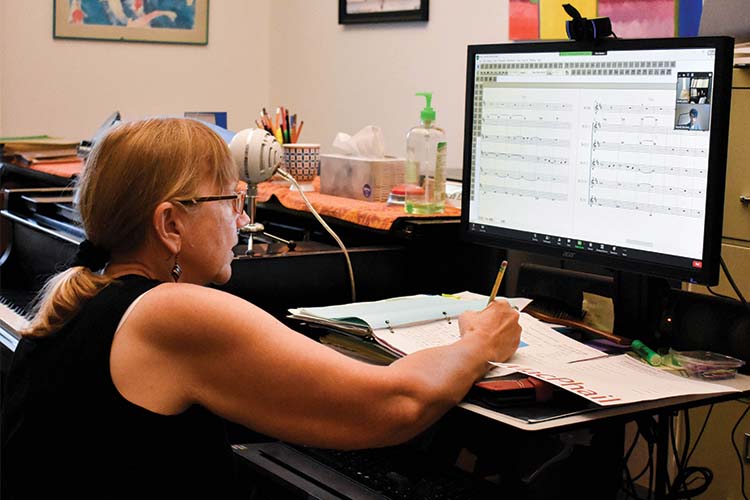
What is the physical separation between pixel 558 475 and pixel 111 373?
0.77m

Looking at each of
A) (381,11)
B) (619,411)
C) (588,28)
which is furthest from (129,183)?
(381,11)

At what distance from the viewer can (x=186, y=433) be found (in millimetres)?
1147

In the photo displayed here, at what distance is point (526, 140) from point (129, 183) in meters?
0.76

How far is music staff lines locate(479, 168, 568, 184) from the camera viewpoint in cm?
163

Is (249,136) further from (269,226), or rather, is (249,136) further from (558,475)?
(558,475)

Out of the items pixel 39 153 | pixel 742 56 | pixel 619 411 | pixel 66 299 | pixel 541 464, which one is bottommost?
pixel 541 464

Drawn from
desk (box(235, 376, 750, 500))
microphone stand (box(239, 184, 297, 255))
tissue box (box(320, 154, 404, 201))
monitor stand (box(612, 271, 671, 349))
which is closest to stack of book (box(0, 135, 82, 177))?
tissue box (box(320, 154, 404, 201))

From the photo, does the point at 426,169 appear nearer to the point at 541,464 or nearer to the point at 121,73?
the point at 541,464

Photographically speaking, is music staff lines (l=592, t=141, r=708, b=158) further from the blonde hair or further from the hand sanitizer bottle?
the blonde hair

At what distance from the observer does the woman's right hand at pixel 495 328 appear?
4.60 feet

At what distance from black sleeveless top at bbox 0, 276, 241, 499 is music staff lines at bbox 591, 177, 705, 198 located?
729 millimetres

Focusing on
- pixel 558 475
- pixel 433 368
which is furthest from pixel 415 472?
pixel 433 368

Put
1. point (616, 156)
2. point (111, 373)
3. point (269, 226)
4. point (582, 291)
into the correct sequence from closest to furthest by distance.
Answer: point (111, 373) < point (616, 156) < point (582, 291) < point (269, 226)

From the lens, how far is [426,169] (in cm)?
213
